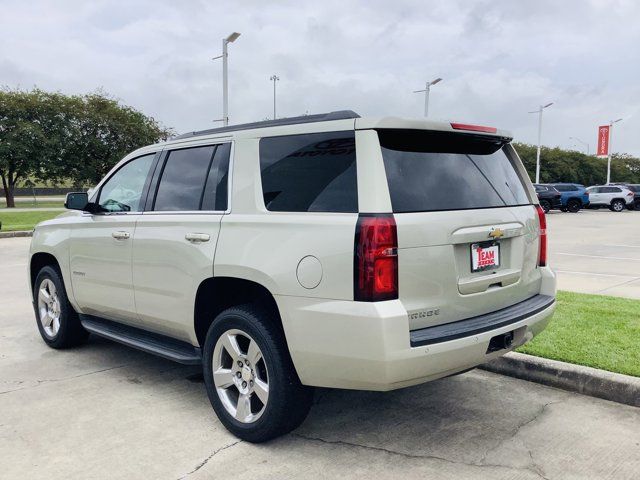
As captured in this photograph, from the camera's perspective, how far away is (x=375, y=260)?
9.77 ft

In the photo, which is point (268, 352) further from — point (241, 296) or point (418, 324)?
point (418, 324)

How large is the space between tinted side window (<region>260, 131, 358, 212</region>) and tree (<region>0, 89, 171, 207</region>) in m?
37.4

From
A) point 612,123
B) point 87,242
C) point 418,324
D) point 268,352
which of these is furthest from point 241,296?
point 612,123

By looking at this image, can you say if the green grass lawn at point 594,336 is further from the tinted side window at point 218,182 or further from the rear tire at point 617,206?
the rear tire at point 617,206

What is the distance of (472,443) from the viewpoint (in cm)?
355

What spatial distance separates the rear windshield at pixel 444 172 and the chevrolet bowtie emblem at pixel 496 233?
173 mm

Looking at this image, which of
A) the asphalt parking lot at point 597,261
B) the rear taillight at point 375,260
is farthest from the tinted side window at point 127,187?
the asphalt parking lot at point 597,261

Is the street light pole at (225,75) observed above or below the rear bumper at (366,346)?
above

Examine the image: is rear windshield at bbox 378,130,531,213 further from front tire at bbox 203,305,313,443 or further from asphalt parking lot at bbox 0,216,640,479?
asphalt parking lot at bbox 0,216,640,479

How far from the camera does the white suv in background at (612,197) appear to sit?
36.2m

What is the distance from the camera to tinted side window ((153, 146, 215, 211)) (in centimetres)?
410

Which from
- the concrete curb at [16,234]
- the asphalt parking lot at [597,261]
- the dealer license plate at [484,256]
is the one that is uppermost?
the dealer license plate at [484,256]

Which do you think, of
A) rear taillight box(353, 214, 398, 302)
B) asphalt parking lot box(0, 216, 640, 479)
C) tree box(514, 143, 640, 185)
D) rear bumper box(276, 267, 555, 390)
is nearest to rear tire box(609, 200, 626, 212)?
tree box(514, 143, 640, 185)

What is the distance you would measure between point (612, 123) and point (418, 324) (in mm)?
65827
